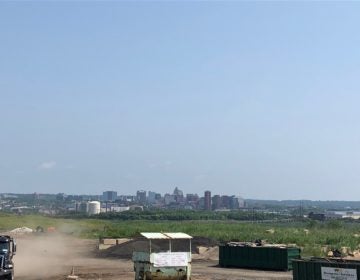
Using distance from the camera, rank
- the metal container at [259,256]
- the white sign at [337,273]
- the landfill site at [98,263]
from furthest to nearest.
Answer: the metal container at [259,256] < the landfill site at [98,263] < the white sign at [337,273]

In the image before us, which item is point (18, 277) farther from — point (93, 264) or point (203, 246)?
point (203, 246)

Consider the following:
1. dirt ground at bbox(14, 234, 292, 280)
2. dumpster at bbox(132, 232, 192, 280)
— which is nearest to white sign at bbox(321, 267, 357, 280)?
dumpster at bbox(132, 232, 192, 280)

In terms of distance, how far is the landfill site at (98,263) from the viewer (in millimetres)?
43469

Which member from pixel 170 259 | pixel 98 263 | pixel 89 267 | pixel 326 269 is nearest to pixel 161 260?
pixel 170 259

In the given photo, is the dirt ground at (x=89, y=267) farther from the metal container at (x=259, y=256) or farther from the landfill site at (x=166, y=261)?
the metal container at (x=259, y=256)

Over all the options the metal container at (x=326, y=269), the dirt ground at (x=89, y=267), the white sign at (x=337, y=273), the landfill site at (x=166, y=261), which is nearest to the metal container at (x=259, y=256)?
the landfill site at (x=166, y=261)

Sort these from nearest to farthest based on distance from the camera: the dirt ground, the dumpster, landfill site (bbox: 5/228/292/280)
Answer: the dumpster
the dirt ground
landfill site (bbox: 5/228/292/280)

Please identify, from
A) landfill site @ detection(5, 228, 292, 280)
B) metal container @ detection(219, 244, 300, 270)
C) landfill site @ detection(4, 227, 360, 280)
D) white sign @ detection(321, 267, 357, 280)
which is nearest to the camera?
white sign @ detection(321, 267, 357, 280)

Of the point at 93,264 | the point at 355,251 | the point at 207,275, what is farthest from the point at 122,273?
the point at 355,251

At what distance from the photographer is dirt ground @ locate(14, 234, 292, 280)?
43312mm

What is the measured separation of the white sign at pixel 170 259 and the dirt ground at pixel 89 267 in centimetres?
1253

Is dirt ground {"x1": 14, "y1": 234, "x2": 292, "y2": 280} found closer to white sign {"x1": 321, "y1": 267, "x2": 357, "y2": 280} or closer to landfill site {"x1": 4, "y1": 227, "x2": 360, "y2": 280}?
landfill site {"x1": 4, "y1": 227, "x2": 360, "y2": 280}

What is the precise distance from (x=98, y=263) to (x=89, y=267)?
473 centimetres

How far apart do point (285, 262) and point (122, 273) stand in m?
13.5
